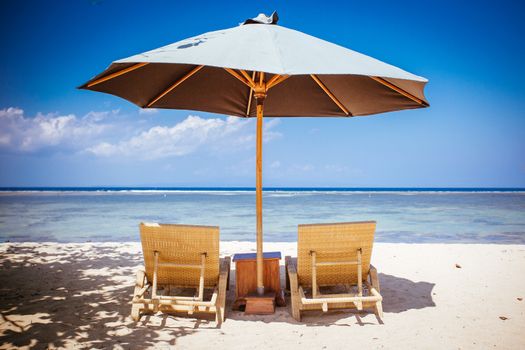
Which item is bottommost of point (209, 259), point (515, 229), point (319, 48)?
point (515, 229)

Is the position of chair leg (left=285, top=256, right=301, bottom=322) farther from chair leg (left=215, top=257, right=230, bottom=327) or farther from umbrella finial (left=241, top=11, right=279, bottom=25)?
umbrella finial (left=241, top=11, right=279, bottom=25)

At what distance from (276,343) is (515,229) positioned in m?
11.9

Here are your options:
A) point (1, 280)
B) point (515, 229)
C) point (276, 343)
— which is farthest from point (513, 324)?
point (515, 229)

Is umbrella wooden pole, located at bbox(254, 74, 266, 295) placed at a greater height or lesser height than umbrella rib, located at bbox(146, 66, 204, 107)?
lesser

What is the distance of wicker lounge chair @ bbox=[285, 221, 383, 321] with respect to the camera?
327 centimetres

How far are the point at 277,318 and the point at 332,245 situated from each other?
891 mm

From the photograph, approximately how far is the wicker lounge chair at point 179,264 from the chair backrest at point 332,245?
805 millimetres

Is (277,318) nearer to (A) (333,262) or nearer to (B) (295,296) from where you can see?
(B) (295,296)

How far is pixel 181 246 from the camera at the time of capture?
3.33 meters

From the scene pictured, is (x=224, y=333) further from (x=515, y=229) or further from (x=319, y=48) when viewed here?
(x=515, y=229)

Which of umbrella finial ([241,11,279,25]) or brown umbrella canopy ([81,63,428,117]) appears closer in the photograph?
umbrella finial ([241,11,279,25])

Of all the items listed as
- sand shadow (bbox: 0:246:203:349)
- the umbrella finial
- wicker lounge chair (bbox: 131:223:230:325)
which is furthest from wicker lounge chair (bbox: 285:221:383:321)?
the umbrella finial

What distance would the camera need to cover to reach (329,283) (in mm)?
3537

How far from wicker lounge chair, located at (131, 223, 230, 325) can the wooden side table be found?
20cm
